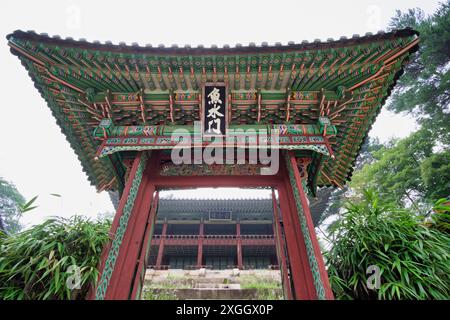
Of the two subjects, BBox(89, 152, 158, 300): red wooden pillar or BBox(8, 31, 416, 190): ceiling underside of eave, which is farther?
BBox(8, 31, 416, 190): ceiling underside of eave

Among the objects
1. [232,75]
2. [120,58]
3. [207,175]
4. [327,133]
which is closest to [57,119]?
[120,58]

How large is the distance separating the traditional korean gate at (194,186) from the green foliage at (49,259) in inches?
11.8

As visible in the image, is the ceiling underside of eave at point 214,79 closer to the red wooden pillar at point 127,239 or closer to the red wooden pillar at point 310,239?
the red wooden pillar at point 310,239

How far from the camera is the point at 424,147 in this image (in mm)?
13672

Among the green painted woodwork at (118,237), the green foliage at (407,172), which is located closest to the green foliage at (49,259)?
the green painted woodwork at (118,237)

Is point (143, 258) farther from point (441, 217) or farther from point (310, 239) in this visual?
point (441, 217)

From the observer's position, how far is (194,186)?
5.29m

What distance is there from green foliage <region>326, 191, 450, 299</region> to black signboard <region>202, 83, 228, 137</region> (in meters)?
2.62

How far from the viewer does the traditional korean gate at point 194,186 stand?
3719mm

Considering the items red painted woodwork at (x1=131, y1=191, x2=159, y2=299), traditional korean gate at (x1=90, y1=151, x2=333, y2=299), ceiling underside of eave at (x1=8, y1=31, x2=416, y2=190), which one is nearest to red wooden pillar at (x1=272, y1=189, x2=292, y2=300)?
traditional korean gate at (x1=90, y1=151, x2=333, y2=299)

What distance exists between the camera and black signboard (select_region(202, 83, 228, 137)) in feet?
15.3

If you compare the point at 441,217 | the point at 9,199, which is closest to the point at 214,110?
the point at 441,217

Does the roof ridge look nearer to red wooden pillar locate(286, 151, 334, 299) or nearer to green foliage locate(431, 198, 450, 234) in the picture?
red wooden pillar locate(286, 151, 334, 299)
